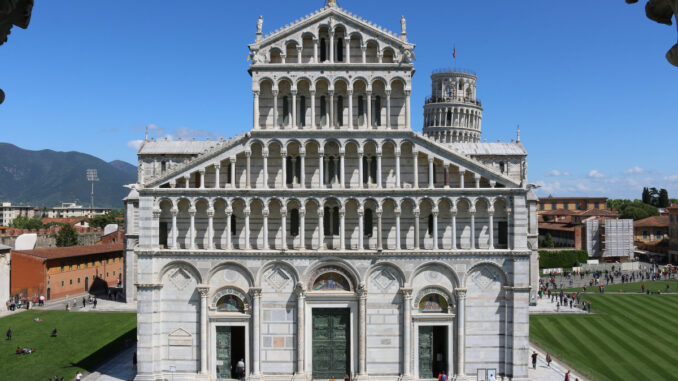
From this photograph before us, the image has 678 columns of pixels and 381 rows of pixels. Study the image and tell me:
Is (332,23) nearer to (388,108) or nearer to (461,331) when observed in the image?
(388,108)

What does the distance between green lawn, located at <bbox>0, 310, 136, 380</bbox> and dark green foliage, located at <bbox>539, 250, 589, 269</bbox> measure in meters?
61.2

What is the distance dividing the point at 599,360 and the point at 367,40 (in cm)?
2584

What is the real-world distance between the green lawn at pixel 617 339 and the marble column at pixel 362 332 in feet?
44.5

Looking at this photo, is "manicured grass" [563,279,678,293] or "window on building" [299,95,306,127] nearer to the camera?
"window on building" [299,95,306,127]

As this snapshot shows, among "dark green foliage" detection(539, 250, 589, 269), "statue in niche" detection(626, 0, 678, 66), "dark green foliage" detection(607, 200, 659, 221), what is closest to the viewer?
"statue in niche" detection(626, 0, 678, 66)

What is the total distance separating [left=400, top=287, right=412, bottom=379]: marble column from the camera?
31.9m

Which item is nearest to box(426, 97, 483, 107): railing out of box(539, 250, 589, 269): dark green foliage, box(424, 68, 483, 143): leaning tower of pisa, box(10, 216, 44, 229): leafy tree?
box(424, 68, 483, 143): leaning tower of pisa

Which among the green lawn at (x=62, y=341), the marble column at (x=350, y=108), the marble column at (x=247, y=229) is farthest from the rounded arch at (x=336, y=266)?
the green lawn at (x=62, y=341)

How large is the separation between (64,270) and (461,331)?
169 ft

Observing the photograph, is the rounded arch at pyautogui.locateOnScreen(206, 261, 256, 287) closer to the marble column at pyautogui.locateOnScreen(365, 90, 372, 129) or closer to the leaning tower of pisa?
the marble column at pyautogui.locateOnScreen(365, 90, 372, 129)

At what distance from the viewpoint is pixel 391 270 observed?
32.5 meters

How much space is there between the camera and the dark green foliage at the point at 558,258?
8581 centimetres

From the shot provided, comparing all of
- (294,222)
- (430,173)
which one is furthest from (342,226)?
(430,173)

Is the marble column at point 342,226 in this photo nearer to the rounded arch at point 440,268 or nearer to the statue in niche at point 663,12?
the rounded arch at point 440,268
